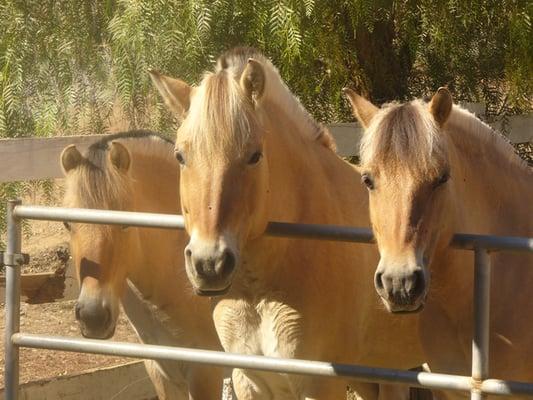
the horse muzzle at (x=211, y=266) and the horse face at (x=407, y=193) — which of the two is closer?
the horse face at (x=407, y=193)

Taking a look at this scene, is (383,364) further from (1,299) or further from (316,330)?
(1,299)

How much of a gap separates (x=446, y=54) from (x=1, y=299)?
131 inches

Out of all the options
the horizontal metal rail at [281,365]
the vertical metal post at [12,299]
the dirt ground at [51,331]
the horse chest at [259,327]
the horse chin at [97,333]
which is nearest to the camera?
the horizontal metal rail at [281,365]

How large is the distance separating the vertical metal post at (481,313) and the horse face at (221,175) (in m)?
0.99

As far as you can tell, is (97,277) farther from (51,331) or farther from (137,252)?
(51,331)

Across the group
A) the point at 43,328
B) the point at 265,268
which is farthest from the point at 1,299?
the point at 265,268

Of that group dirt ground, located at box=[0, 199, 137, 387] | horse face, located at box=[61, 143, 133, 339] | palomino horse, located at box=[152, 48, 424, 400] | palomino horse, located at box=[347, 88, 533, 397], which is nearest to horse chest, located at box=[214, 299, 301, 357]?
palomino horse, located at box=[152, 48, 424, 400]

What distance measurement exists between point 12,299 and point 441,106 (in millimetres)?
1738

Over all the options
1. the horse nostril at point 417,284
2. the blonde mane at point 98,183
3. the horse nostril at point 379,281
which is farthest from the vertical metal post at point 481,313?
the blonde mane at point 98,183

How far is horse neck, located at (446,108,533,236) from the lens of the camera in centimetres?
376

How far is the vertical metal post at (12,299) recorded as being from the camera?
350cm

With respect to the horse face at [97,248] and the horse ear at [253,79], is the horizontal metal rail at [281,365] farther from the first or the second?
the horse ear at [253,79]

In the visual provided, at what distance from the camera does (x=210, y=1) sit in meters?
5.57

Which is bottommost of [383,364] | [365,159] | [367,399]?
[367,399]
